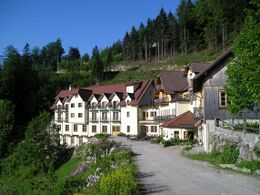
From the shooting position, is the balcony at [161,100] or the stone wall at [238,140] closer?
the stone wall at [238,140]

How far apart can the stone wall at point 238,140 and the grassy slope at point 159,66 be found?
5897 cm

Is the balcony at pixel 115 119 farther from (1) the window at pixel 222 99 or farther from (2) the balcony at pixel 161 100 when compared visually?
(1) the window at pixel 222 99

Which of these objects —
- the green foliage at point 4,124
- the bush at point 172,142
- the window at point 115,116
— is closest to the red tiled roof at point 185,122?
the bush at point 172,142

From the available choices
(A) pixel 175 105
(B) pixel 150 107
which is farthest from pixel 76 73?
(A) pixel 175 105

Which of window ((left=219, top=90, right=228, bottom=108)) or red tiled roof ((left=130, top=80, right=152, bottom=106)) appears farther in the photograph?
red tiled roof ((left=130, top=80, right=152, bottom=106))

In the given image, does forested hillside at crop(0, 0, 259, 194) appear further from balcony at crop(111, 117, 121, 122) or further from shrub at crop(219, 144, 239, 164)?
shrub at crop(219, 144, 239, 164)

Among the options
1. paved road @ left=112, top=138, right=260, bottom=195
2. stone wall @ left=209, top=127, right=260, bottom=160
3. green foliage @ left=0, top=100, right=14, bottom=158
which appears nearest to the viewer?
paved road @ left=112, top=138, right=260, bottom=195

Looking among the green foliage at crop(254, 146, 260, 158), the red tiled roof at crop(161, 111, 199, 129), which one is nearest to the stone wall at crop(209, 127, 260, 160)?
the green foliage at crop(254, 146, 260, 158)

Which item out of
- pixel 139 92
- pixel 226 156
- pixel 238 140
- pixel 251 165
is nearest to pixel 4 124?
pixel 139 92

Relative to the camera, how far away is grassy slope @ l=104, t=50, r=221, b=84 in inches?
3490

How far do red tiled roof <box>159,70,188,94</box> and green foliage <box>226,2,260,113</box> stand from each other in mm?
29642

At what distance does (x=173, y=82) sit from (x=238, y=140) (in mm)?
32683

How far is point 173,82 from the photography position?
5347 cm

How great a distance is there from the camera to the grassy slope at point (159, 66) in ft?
291
